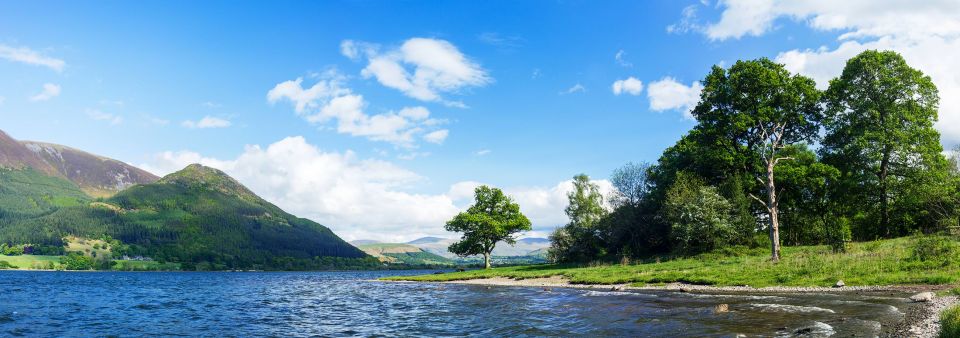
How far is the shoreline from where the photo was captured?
15930 millimetres

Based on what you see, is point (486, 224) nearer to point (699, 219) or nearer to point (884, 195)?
point (699, 219)

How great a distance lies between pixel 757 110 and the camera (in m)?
61.0

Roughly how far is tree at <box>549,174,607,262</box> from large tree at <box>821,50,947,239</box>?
106 feet

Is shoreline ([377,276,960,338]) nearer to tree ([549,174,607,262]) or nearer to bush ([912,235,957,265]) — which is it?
bush ([912,235,957,265])

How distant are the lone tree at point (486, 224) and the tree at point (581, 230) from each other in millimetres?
9946

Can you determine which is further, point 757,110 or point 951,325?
point 757,110

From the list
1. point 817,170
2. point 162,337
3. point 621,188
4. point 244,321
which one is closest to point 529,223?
point 621,188

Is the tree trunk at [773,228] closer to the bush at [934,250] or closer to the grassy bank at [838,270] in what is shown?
the grassy bank at [838,270]

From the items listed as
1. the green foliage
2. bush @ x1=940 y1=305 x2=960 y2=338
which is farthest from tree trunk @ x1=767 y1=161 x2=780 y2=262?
bush @ x1=940 y1=305 x2=960 y2=338

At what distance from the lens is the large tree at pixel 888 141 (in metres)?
55.5

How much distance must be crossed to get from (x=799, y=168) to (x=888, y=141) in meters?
8.83

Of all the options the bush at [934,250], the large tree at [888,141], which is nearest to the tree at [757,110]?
the large tree at [888,141]

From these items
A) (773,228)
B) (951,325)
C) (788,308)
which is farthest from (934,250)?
(951,325)

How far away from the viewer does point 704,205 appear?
5819 cm
